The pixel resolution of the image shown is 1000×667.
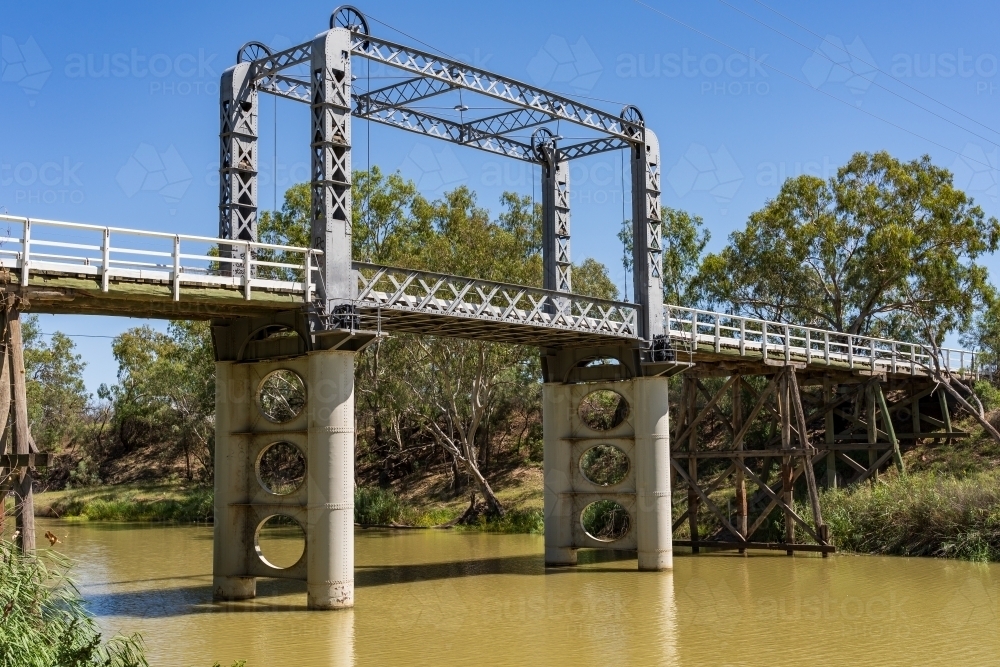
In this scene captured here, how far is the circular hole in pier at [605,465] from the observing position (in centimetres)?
4628

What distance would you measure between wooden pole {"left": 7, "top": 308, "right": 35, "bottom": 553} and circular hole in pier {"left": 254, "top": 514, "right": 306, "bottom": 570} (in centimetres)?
1240

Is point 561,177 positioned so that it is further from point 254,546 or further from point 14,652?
point 14,652

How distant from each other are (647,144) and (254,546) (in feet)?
48.6

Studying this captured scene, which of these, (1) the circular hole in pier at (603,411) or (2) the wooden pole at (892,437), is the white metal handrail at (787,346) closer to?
(2) the wooden pole at (892,437)

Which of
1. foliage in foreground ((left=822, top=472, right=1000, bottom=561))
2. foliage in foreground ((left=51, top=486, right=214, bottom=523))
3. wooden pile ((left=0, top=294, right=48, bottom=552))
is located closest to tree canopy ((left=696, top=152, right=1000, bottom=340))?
foliage in foreground ((left=822, top=472, right=1000, bottom=561))

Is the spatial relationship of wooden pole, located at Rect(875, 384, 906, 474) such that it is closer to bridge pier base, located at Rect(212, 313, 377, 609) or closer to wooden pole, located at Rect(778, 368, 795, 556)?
wooden pole, located at Rect(778, 368, 795, 556)

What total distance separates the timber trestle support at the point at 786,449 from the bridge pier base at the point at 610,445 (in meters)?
3.70

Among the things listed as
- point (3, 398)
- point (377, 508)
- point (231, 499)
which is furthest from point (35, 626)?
point (377, 508)

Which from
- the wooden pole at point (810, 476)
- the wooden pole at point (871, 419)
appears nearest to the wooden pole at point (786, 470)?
the wooden pole at point (810, 476)

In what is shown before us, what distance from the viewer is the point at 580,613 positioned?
21.8 meters

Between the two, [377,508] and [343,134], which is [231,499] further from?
[377,508]

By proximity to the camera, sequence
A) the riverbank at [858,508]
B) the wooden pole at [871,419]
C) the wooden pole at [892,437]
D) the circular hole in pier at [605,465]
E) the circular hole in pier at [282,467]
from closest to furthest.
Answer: the riverbank at [858,508] → the wooden pole at [892,437] → the wooden pole at [871,419] → the circular hole in pier at [605,465] → the circular hole in pier at [282,467]

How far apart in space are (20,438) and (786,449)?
21772mm

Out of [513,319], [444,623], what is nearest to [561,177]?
[513,319]
